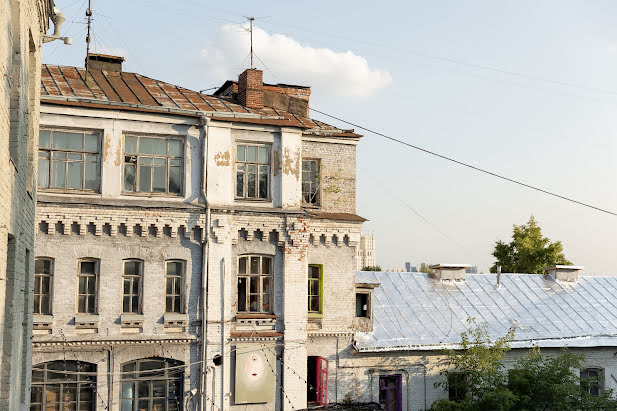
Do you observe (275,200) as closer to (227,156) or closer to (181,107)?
(227,156)

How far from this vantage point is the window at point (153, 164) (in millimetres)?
21500

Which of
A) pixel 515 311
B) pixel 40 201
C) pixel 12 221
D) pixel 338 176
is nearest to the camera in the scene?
pixel 12 221

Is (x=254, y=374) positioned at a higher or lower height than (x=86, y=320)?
lower

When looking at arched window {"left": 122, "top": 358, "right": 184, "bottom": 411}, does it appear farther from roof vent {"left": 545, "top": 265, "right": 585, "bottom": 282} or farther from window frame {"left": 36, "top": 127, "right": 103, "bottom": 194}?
roof vent {"left": 545, "top": 265, "right": 585, "bottom": 282}

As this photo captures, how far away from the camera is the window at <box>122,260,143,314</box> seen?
837 inches

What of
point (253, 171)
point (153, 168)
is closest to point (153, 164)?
point (153, 168)

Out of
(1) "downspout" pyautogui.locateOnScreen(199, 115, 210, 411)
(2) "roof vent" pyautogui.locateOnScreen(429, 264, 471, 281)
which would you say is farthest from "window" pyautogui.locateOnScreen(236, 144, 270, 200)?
(2) "roof vent" pyautogui.locateOnScreen(429, 264, 471, 281)

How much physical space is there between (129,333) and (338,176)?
8358mm

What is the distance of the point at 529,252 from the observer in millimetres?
51312

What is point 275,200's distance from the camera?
22922 millimetres

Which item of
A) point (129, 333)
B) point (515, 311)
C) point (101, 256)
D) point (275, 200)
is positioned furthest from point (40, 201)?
point (515, 311)

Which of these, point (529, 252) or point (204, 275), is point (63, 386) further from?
point (529, 252)

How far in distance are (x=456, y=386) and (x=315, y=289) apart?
621 cm

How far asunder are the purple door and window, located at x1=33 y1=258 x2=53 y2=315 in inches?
446
